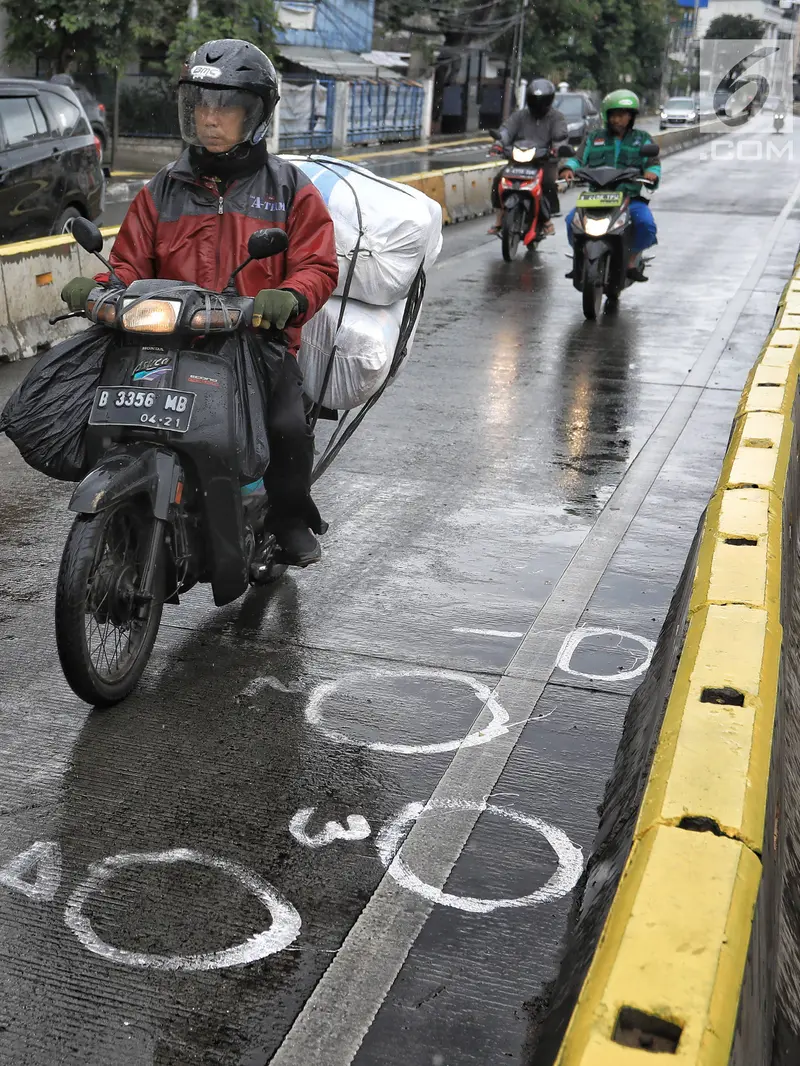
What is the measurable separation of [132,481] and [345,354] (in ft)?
5.13

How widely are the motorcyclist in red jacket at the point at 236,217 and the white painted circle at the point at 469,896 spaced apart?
4.66ft

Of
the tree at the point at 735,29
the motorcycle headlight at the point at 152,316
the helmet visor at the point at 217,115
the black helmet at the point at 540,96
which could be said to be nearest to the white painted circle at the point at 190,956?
the motorcycle headlight at the point at 152,316

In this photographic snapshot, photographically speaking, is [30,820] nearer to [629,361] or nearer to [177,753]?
[177,753]

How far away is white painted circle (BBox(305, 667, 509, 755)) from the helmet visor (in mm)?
1786

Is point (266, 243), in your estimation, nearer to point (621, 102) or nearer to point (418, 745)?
point (418, 745)

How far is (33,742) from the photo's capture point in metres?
4.17

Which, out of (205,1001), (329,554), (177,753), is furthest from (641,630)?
(205,1001)

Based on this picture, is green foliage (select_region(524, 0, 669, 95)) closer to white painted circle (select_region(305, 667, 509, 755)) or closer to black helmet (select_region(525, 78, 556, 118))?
black helmet (select_region(525, 78, 556, 118))

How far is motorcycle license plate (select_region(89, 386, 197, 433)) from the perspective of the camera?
4254mm

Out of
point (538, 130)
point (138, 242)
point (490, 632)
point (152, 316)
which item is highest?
point (538, 130)

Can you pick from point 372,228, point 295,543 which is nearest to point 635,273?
point 372,228

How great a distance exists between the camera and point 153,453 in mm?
4270

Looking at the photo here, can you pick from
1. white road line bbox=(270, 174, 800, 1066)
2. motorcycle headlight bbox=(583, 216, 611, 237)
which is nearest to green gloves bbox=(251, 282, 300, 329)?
white road line bbox=(270, 174, 800, 1066)

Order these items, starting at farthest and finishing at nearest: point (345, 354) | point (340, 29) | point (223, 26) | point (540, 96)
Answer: point (340, 29) → point (223, 26) → point (540, 96) → point (345, 354)
